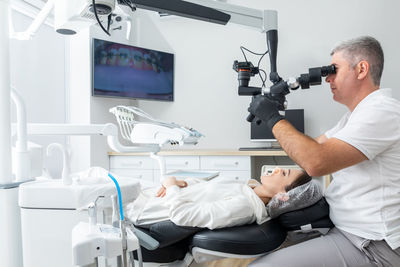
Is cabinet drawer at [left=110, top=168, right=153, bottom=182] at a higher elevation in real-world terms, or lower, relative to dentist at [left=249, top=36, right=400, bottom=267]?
lower

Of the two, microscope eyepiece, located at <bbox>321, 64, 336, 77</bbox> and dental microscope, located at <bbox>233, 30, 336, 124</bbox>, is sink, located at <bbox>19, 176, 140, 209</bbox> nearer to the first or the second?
dental microscope, located at <bbox>233, 30, 336, 124</bbox>

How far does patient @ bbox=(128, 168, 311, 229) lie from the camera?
3.64 feet

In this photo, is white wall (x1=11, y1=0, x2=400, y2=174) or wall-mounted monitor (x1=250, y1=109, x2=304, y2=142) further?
wall-mounted monitor (x1=250, y1=109, x2=304, y2=142)

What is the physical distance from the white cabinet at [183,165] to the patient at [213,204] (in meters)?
1.44

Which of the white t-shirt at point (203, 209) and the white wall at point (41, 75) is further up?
the white wall at point (41, 75)

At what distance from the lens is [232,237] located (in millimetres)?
1057

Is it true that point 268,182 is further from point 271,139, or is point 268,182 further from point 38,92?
point 38,92

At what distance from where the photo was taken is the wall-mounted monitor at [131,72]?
3365mm

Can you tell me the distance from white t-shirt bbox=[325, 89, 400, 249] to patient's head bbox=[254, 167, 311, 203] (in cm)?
27

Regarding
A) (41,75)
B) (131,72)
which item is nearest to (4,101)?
(41,75)

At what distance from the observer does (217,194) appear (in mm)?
1367

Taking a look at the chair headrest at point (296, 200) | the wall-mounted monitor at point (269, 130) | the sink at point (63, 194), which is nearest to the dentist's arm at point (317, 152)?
the chair headrest at point (296, 200)

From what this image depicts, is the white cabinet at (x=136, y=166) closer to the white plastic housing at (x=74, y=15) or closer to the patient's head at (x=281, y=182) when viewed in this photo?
the patient's head at (x=281, y=182)

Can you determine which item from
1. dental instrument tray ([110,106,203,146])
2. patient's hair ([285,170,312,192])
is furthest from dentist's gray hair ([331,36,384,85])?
dental instrument tray ([110,106,203,146])
